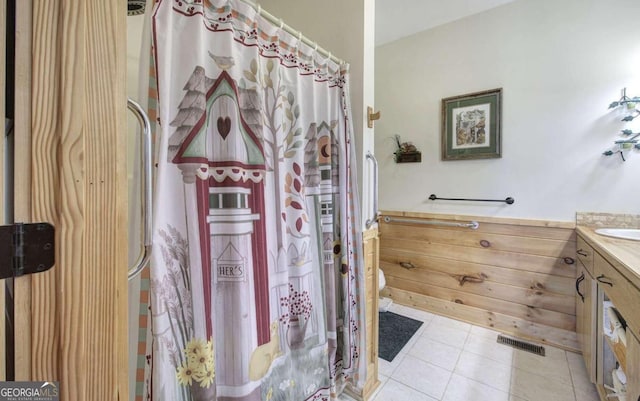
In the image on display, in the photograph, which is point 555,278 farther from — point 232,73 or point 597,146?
point 232,73

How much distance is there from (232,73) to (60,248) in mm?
686

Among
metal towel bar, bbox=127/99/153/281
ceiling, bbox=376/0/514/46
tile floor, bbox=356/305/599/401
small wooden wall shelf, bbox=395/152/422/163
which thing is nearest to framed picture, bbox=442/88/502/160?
small wooden wall shelf, bbox=395/152/422/163

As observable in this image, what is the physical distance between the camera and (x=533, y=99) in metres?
1.99

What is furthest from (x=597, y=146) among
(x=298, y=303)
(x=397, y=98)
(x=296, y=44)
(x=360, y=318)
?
(x=298, y=303)

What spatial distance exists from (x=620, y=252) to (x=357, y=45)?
1596 mm

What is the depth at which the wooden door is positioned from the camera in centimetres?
39

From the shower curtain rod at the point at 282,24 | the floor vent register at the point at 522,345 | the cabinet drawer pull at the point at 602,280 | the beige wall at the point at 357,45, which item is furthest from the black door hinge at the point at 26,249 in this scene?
the floor vent register at the point at 522,345

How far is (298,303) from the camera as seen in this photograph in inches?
45.0

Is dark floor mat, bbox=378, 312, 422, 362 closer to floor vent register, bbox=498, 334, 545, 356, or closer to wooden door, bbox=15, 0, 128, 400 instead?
floor vent register, bbox=498, 334, 545, 356

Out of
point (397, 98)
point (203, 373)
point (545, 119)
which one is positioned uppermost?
point (397, 98)

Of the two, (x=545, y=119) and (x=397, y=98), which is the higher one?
(x=397, y=98)

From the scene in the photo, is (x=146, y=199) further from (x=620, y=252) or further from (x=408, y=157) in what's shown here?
(x=408, y=157)

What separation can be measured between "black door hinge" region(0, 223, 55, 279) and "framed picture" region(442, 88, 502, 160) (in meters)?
2.54
